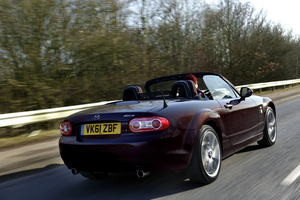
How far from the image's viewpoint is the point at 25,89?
9.59 m

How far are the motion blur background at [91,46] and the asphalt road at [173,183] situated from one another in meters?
5.14

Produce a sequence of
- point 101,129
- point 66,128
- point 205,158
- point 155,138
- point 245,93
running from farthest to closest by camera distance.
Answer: point 245,93
point 66,128
point 205,158
point 101,129
point 155,138

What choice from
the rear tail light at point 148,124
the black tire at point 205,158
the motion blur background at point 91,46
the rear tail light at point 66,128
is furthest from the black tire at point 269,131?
the motion blur background at point 91,46

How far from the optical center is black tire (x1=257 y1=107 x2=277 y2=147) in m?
5.50

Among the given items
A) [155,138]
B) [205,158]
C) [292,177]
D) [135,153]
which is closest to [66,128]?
[135,153]

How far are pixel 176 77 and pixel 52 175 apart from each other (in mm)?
2356

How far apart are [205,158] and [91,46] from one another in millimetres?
8788

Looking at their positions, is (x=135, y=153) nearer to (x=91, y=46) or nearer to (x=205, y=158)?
(x=205, y=158)

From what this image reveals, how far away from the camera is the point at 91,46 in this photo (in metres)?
11.5

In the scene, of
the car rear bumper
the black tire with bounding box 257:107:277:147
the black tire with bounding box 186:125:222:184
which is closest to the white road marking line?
the black tire with bounding box 186:125:222:184

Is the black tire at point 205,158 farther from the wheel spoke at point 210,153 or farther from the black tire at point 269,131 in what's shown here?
the black tire at point 269,131

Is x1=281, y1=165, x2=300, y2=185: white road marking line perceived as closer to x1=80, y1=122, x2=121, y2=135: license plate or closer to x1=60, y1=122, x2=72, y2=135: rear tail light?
x1=80, y1=122, x2=121, y2=135: license plate

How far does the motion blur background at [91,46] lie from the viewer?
938cm

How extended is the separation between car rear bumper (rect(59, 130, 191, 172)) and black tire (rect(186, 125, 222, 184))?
0.17 meters
